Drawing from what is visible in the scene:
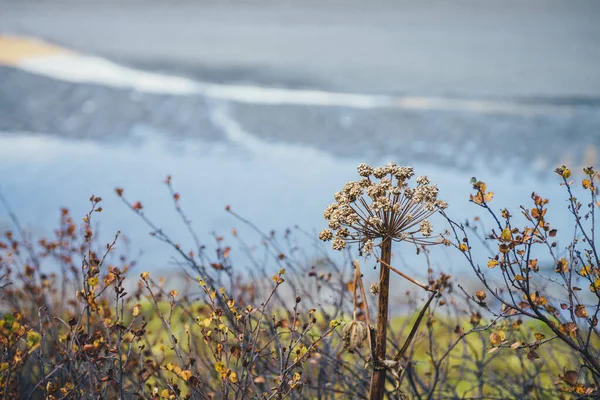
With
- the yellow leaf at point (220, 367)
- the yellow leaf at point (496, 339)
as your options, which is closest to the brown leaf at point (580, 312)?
the yellow leaf at point (496, 339)

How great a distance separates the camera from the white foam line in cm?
325

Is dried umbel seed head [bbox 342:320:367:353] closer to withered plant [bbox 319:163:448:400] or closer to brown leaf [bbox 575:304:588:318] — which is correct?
withered plant [bbox 319:163:448:400]

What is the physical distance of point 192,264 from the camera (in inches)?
51.9

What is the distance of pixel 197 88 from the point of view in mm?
3395

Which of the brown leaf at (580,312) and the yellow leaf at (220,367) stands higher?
the brown leaf at (580,312)

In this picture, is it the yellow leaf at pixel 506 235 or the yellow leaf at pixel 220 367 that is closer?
the yellow leaf at pixel 220 367

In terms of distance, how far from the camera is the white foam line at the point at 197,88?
325 cm

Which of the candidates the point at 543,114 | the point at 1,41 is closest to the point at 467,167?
the point at 543,114

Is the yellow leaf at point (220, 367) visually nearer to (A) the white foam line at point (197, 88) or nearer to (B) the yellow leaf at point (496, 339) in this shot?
(B) the yellow leaf at point (496, 339)

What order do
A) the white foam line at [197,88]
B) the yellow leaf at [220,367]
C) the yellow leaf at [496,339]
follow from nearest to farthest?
1. the yellow leaf at [220,367]
2. the yellow leaf at [496,339]
3. the white foam line at [197,88]

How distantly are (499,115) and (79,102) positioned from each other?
7.76 feet

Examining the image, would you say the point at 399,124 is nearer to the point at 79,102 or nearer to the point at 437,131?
the point at 437,131

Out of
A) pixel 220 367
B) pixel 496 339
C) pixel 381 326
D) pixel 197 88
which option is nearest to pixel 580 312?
pixel 496 339

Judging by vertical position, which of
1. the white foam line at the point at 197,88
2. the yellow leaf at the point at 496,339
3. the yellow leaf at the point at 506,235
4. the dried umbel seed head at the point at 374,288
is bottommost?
the dried umbel seed head at the point at 374,288
